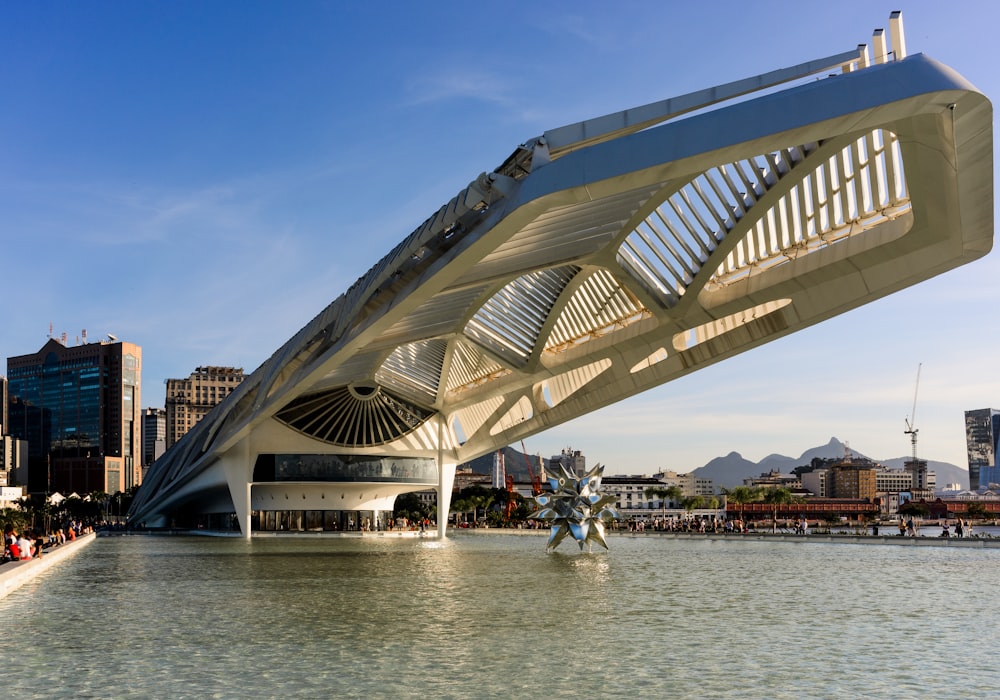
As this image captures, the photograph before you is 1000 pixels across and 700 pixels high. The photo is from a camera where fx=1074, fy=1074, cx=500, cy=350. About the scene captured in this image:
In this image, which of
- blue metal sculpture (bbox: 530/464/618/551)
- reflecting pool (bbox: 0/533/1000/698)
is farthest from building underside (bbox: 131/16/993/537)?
reflecting pool (bbox: 0/533/1000/698)

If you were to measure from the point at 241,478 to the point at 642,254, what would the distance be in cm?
3223

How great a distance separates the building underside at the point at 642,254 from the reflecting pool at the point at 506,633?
6789mm

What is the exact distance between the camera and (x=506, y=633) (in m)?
13.2

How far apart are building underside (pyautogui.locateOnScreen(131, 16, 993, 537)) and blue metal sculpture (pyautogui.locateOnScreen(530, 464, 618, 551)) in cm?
445

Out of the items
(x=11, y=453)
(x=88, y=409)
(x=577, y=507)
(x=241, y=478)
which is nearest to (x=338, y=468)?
(x=241, y=478)

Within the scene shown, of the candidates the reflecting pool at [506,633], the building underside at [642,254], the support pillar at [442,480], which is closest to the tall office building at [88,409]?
the support pillar at [442,480]

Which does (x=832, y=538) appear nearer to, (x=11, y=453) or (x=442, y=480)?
(x=442, y=480)

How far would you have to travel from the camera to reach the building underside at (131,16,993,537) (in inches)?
645

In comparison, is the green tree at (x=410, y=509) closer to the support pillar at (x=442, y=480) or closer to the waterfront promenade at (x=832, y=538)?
the support pillar at (x=442, y=480)

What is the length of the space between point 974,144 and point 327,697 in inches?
522

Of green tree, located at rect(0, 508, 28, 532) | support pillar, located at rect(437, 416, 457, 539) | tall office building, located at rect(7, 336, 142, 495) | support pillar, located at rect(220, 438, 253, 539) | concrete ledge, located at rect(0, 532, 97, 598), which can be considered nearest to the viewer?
concrete ledge, located at rect(0, 532, 97, 598)

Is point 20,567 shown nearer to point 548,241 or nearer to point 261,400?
point 548,241

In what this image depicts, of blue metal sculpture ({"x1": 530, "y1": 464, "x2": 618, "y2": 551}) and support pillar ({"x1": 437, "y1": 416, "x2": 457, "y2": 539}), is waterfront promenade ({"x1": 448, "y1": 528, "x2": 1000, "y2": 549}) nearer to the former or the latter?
support pillar ({"x1": 437, "y1": 416, "x2": 457, "y2": 539})

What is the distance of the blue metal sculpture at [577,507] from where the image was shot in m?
33.1
